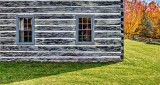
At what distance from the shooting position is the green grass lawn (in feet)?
41.2

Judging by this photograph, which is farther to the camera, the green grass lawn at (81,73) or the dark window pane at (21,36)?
the dark window pane at (21,36)

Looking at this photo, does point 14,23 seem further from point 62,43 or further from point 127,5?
point 127,5

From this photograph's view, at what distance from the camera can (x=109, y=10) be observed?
55.4 feet

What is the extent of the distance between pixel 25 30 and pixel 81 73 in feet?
15.9

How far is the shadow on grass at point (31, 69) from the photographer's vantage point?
43.7ft

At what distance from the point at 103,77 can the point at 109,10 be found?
4.97 m

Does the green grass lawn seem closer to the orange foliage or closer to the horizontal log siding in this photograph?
the horizontal log siding

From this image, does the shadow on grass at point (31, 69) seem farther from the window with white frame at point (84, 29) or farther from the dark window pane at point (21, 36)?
the window with white frame at point (84, 29)

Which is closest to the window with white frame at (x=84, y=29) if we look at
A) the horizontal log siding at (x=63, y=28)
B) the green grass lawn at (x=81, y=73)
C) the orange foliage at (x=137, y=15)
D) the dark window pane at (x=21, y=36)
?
the horizontal log siding at (x=63, y=28)

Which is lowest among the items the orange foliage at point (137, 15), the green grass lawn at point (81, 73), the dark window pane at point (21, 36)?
the green grass lawn at point (81, 73)

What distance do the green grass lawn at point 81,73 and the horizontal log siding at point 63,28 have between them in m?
0.80

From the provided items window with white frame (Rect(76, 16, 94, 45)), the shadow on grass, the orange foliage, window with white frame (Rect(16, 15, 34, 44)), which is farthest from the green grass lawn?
the orange foliage

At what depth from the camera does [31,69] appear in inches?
593

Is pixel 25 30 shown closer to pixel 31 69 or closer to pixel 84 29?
pixel 31 69
